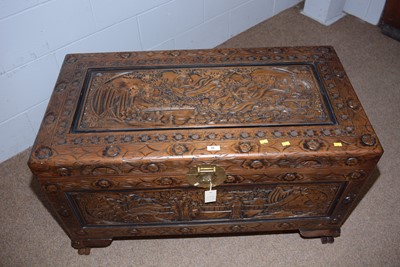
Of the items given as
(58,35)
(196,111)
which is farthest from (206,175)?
(58,35)

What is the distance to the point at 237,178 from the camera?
1.20m

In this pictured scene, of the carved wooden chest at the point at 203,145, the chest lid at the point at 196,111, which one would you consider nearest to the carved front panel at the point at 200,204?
the carved wooden chest at the point at 203,145

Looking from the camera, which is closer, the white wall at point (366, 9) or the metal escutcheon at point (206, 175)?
the metal escutcheon at point (206, 175)

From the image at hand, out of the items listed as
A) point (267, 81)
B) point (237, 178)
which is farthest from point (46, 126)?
point (267, 81)

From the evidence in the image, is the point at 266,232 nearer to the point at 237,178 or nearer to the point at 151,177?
the point at 237,178

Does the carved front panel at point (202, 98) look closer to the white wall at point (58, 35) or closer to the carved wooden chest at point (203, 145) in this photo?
the carved wooden chest at point (203, 145)

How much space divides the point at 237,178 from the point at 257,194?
0.13m

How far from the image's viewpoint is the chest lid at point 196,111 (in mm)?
1141

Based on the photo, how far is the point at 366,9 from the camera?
2.49 meters

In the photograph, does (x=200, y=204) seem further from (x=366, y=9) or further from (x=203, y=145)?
(x=366, y=9)

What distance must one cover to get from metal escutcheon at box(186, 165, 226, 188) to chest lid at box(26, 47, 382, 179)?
0.04m

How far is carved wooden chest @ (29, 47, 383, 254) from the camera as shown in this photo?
115 centimetres

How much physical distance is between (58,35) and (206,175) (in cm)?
97

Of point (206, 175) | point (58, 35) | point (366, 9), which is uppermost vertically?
point (58, 35)
